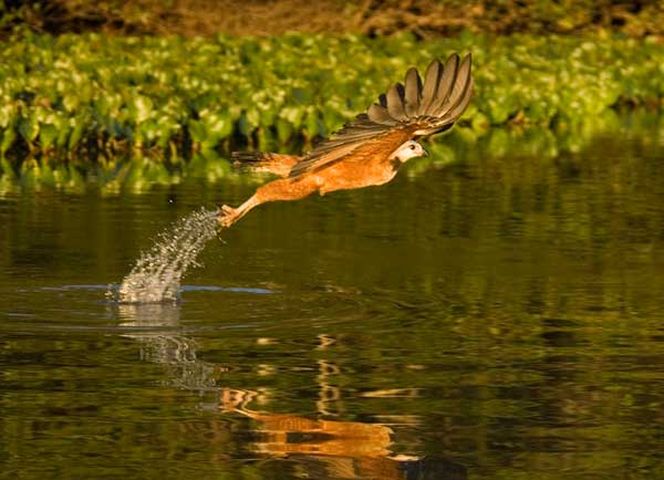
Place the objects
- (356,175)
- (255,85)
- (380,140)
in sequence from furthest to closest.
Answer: (255,85) < (356,175) < (380,140)

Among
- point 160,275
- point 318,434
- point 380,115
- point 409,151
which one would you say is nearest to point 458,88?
point 380,115

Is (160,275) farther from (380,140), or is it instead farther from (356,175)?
(380,140)

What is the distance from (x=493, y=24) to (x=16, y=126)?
13.1 m

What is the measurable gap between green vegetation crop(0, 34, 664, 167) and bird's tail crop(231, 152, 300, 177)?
10.1 meters

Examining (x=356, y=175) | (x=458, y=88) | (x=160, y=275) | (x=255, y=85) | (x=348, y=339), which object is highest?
(x=255, y=85)

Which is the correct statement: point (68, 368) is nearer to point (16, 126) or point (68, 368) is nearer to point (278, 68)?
point (16, 126)

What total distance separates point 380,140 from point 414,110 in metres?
0.38

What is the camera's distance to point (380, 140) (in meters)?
11.2

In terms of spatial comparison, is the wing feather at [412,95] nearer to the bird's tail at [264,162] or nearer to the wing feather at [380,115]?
the wing feather at [380,115]

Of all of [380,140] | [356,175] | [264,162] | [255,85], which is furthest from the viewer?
[255,85]

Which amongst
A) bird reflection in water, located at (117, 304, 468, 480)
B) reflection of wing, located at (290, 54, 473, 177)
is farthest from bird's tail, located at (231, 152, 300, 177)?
bird reflection in water, located at (117, 304, 468, 480)

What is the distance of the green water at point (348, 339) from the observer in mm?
8711

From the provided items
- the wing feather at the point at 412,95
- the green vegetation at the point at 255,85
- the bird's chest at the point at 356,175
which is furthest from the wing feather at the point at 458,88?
the green vegetation at the point at 255,85

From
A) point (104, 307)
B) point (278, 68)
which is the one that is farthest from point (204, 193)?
point (278, 68)
